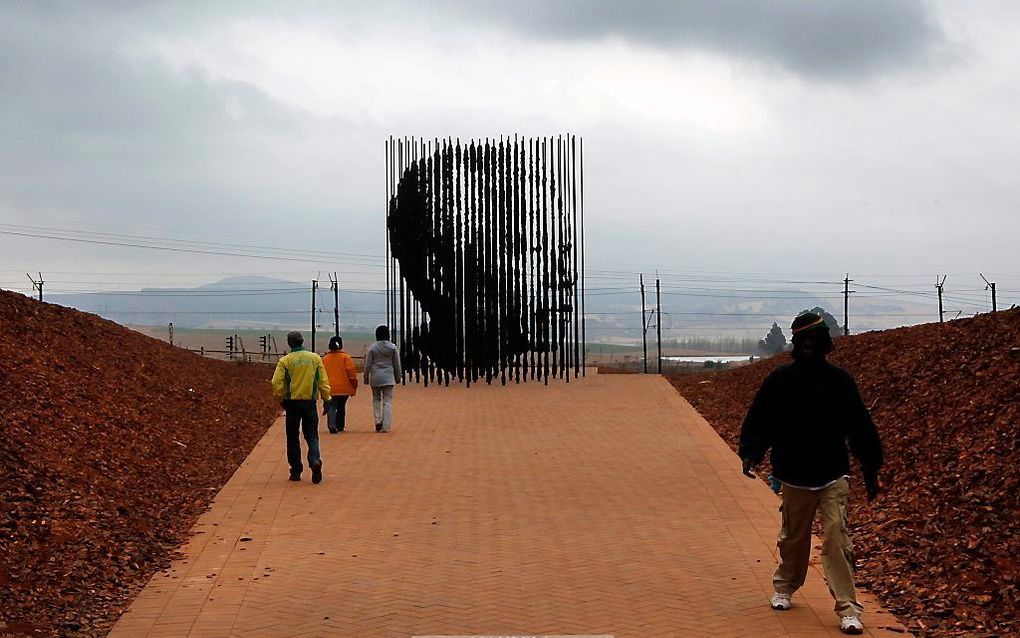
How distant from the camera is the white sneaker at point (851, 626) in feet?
24.5

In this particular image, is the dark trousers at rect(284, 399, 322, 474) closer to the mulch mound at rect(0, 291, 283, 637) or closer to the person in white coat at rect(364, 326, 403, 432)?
the mulch mound at rect(0, 291, 283, 637)

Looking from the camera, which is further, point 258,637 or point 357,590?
point 357,590

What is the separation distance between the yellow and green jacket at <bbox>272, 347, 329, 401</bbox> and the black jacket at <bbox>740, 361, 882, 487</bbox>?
7.16 meters

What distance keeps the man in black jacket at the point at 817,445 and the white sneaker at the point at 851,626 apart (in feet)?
0.10

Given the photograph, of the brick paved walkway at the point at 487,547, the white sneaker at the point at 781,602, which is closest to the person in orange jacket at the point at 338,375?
the brick paved walkway at the point at 487,547

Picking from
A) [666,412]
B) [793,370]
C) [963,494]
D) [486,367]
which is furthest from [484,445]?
[486,367]

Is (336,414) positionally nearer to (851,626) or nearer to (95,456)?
(95,456)

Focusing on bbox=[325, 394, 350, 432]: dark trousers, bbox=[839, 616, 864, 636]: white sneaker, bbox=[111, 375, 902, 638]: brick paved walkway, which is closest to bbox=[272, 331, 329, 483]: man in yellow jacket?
bbox=[111, 375, 902, 638]: brick paved walkway

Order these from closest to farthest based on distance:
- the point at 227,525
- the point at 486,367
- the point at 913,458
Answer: the point at 227,525 → the point at 913,458 → the point at 486,367

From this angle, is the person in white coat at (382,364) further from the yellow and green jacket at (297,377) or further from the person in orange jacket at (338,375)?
the yellow and green jacket at (297,377)

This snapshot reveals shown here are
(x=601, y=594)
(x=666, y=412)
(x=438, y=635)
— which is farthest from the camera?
(x=666, y=412)

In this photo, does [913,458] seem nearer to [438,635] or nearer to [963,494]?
[963,494]

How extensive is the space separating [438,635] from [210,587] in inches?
91.3

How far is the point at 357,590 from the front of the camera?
28.9ft
